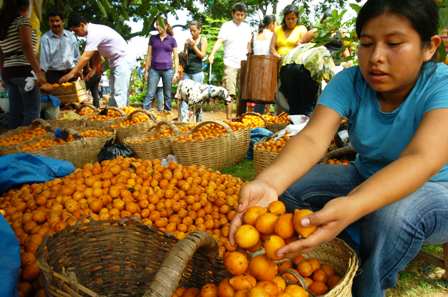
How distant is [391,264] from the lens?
1.62 meters

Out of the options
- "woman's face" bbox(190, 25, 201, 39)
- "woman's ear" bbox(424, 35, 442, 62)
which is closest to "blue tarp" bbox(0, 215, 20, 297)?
"woman's ear" bbox(424, 35, 442, 62)

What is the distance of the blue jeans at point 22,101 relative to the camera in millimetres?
4843

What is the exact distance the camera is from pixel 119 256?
5.63 ft

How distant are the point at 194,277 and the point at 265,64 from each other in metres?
5.05

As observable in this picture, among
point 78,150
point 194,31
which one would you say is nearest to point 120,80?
point 194,31

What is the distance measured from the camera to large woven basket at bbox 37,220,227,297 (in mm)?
1555

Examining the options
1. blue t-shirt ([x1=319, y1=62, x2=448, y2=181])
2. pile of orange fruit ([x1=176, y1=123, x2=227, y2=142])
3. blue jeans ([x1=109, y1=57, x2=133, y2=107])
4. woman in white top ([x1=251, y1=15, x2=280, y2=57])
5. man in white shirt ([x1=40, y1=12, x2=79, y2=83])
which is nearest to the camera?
blue t-shirt ([x1=319, y1=62, x2=448, y2=181])

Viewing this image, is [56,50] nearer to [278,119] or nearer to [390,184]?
[278,119]

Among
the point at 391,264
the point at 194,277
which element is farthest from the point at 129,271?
the point at 391,264

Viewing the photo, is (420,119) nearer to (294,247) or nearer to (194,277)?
(294,247)

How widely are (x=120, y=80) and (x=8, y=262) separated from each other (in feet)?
18.4

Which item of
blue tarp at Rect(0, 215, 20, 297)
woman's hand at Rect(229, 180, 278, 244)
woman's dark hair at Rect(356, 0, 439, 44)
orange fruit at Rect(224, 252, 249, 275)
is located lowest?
blue tarp at Rect(0, 215, 20, 297)

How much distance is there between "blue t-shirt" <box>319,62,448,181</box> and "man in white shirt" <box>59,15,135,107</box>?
5.33m

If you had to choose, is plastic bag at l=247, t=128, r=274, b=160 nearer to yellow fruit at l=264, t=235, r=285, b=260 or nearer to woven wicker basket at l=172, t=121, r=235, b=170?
woven wicker basket at l=172, t=121, r=235, b=170
